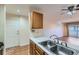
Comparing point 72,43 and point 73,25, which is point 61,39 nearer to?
point 72,43

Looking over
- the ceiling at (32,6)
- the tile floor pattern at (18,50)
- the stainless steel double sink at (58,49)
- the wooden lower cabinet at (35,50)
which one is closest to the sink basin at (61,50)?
the stainless steel double sink at (58,49)

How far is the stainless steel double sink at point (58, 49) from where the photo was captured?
5.17 ft

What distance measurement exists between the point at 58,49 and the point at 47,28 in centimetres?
37

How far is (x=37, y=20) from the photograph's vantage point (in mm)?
1738

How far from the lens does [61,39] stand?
166 cm

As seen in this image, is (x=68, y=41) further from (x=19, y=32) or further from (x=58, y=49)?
(x=19, y=32)

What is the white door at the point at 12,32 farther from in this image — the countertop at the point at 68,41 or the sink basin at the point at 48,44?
the sink basin at the point at 48,44

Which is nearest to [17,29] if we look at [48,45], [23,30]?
[23,30]

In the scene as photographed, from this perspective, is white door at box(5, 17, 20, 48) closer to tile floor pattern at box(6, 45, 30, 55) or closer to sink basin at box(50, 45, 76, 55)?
tile floor pattern at box(6, 45, 30, 55)

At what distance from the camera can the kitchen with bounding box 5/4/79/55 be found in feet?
5.23

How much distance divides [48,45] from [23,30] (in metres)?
0.47

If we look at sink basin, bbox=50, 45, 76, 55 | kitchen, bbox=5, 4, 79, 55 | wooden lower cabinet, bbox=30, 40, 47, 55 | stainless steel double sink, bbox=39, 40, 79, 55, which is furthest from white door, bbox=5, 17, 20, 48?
sink basin, bbox=50, 45, 76, 55

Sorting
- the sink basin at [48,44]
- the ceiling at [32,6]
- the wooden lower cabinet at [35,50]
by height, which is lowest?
the wooden lower cabinet at [35,50]

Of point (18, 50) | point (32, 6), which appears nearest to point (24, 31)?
point (18, 50)
